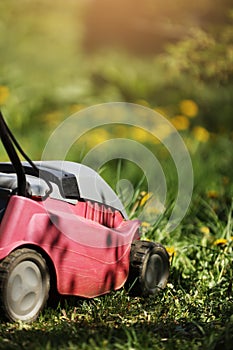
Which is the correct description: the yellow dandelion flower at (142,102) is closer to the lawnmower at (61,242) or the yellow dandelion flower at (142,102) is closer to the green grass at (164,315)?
the green grass at (164,315)

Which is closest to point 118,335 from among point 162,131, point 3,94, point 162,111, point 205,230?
point 205,230

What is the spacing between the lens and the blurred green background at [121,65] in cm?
691

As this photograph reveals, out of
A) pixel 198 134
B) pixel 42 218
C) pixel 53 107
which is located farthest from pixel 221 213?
pixel 53 107

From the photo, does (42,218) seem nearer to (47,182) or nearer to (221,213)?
(47,182)

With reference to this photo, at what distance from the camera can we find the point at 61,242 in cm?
295

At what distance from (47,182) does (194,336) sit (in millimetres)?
888

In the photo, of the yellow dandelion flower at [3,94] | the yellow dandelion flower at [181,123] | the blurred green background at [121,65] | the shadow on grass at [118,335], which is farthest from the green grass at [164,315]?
the yellow dandelion flower at [3,94]

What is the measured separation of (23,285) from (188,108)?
458 cm

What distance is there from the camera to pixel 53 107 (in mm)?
7742

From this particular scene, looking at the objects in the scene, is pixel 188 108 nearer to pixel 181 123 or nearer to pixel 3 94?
pixel 181 123

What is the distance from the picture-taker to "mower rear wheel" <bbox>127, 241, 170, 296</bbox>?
3.36 metres

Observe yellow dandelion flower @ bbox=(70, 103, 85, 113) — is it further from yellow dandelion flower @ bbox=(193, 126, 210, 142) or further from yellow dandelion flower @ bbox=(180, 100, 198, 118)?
yellow dandelion flower @ bbox=(193, 126, 210, 142)

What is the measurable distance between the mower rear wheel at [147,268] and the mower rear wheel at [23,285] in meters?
0.58

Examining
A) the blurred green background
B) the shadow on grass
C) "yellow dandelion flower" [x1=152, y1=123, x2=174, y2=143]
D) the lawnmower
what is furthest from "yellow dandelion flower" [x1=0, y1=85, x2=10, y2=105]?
the shadow on grass
